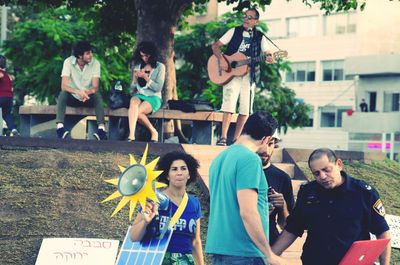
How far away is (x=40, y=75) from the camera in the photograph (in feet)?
98.8

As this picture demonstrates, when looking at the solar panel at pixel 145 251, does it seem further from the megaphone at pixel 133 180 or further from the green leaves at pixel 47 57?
the green leaves at pixel 47 57

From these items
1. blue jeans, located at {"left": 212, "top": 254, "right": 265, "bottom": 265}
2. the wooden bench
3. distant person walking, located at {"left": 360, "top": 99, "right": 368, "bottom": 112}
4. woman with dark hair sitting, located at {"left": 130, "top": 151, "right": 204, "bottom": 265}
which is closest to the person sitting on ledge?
the wooden bench

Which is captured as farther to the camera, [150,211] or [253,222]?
[150,211]

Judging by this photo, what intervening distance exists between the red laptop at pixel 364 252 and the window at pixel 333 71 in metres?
53.2

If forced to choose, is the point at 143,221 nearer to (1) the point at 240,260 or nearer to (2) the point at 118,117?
(1) the point at 240,260

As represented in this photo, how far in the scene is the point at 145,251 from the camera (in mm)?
7789

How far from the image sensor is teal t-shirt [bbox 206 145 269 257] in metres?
6.64

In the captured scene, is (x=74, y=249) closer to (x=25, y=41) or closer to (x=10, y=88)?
(x=10, y=88)

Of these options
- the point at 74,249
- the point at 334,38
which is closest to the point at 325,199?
the point at 74,249

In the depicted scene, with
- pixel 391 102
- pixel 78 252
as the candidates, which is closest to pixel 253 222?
pixel 78 252

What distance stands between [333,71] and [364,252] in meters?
54.0

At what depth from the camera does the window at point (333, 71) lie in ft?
197

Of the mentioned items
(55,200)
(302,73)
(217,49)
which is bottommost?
(55,200)

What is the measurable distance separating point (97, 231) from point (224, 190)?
429cm
